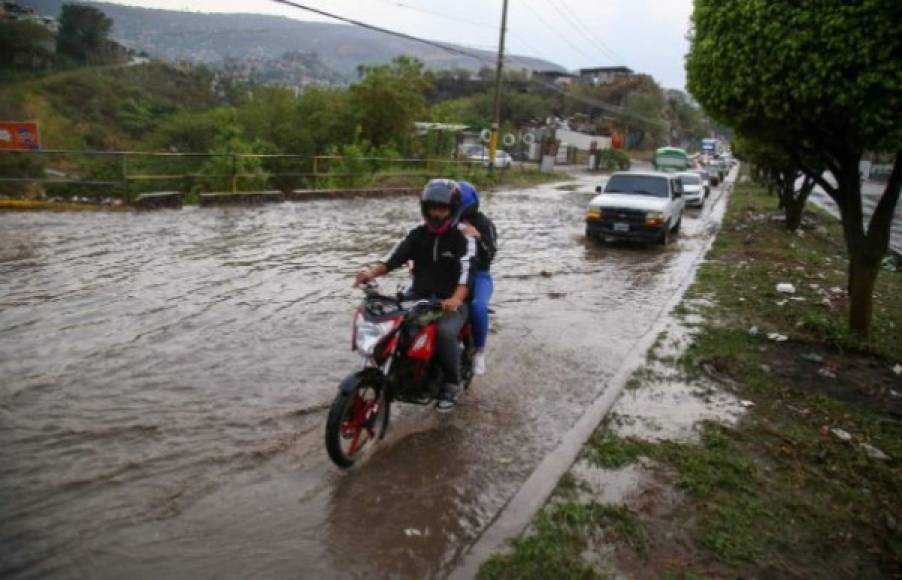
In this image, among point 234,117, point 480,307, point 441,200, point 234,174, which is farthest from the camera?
point 234,117

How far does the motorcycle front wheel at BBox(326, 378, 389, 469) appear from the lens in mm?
3998

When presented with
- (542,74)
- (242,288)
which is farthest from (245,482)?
(542,74)

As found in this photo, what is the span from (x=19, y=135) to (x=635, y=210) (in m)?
14.2

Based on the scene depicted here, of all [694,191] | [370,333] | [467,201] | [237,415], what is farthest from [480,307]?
[694,191]

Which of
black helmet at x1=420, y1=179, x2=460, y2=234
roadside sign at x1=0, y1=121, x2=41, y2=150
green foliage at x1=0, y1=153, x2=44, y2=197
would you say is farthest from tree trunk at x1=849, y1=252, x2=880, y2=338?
green foliage at x1=0, y1=153, x2=44, y2=197

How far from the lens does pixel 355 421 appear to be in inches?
168

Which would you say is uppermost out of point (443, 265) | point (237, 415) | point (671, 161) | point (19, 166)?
point (671, 161)

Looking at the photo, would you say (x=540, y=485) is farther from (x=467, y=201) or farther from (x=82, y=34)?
(x=82, y=34)

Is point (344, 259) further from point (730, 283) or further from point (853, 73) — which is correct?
point (853, 73)

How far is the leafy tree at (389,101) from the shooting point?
31359mm

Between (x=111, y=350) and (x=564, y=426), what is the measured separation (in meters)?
4.31

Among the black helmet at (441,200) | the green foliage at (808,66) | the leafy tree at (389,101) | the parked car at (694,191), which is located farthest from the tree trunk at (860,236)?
the leafy tree at (389,101)

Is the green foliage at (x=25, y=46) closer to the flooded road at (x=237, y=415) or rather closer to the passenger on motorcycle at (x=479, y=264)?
the flooded road at (x=237, y=415)

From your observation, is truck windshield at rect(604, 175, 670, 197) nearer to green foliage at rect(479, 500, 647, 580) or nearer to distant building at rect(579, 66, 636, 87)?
green foliage at rect(479, 500, 647, 580)
